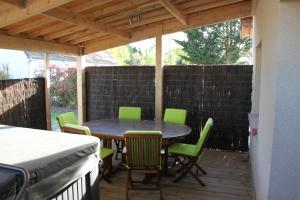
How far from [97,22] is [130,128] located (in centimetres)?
213

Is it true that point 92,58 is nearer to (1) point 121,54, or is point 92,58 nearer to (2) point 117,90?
(1) point 121,54

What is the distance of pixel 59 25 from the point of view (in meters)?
5.11

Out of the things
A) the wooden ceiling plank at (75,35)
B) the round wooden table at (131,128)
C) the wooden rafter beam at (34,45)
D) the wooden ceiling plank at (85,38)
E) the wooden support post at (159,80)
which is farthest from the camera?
the wooden ceiling plank at (85,38)

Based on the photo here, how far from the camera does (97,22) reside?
5.17 meters

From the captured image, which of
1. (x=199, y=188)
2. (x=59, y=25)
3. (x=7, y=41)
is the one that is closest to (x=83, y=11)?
(x=59, y=25)

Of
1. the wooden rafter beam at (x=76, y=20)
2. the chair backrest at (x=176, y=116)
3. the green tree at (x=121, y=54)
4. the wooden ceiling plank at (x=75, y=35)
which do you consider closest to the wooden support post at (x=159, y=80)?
the chair backrest at (x=176, y=116)

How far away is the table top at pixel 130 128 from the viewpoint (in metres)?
4.03

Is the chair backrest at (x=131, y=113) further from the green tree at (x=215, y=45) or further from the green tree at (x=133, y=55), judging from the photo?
the green tree at (x=133, y=55)

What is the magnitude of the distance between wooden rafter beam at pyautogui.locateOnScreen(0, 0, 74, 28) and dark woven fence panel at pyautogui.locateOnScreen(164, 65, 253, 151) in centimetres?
328

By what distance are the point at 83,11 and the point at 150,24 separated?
1868mm

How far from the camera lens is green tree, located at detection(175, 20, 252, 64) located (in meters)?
14.9

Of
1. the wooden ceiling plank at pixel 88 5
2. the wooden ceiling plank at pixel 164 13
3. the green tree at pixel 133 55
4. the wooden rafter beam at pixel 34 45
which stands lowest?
the wooden rafter beam at pixel 34 45

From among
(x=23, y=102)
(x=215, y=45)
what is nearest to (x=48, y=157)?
(x=23, y=102)

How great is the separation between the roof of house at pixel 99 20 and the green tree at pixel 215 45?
9.15m
